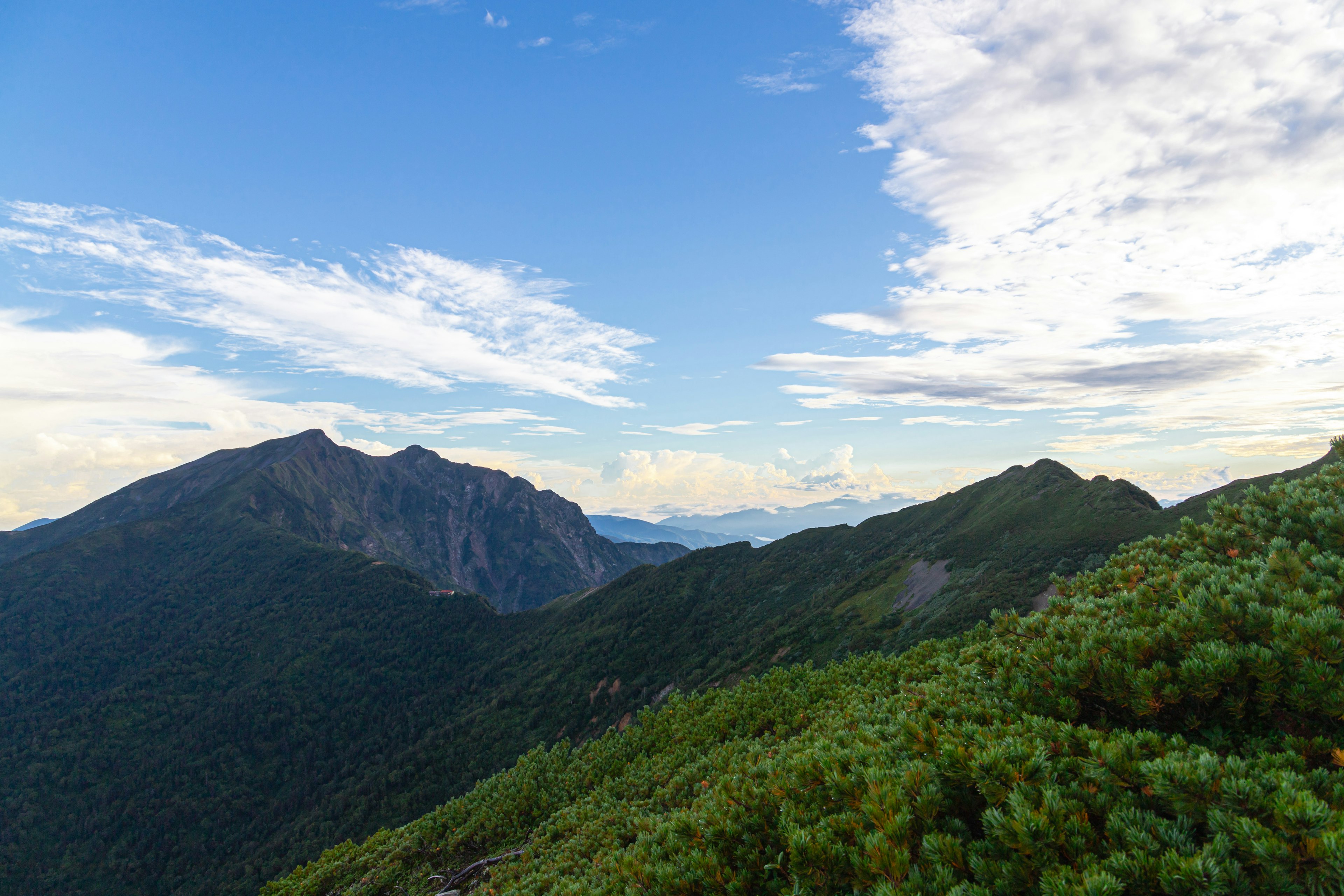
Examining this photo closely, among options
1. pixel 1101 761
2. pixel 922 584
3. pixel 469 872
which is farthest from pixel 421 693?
pixel 1101 761

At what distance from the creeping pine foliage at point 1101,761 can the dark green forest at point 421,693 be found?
61.3 meters

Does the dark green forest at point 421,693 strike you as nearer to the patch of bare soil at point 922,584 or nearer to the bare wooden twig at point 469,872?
the patch of bare soil at point 922,584

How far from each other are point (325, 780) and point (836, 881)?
651 feet

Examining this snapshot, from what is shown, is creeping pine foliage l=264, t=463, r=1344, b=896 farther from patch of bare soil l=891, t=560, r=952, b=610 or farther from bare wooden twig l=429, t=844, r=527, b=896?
patch of bare soil l=891, t=560, r=952, b=610

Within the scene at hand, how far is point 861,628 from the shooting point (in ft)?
280

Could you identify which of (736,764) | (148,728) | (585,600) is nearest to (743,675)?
(736,764)

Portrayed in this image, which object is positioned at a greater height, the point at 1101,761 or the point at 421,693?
the point at 1101,761

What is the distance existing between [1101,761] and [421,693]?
214374 mm

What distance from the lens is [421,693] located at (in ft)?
602

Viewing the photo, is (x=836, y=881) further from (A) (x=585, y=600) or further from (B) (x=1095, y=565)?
(A) (x=585, y=600)

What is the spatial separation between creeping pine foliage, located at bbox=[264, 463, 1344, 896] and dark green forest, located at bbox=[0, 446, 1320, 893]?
61.3m

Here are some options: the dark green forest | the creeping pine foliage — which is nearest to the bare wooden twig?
the creeping pine foliage

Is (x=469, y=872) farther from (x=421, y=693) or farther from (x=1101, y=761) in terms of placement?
(x=421, y=693)

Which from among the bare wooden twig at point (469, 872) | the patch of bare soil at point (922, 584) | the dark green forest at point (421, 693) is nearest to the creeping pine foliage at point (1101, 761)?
the bare wooden twig at point (469, 872)
